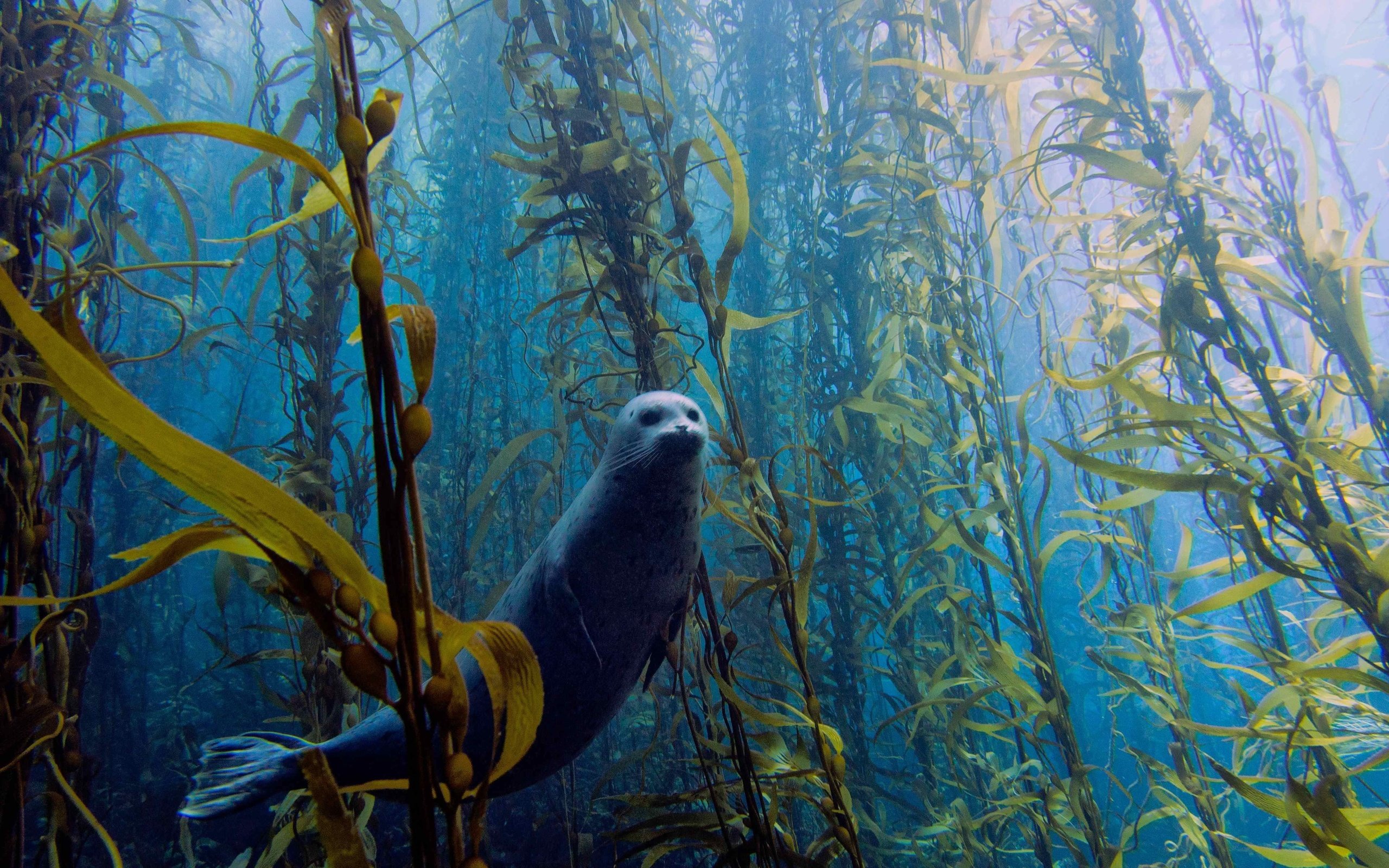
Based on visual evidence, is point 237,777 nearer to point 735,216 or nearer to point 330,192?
point 330,192

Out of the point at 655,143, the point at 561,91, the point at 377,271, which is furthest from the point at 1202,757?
the point at 561,91

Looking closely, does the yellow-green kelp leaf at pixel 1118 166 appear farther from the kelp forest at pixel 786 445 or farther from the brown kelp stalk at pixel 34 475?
the brown kelp stalk at pixel 34 475

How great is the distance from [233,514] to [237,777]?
3.91 feet

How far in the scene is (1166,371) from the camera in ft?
6.17

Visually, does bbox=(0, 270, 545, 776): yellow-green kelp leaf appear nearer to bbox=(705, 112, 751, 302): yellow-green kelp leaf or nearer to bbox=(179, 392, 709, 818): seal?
bbox=(179, 392, 709, 818): seal

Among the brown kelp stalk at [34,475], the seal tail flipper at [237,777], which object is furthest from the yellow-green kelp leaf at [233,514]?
the seal tail flipper at [237,777]

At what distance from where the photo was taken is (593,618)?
138 centimetres

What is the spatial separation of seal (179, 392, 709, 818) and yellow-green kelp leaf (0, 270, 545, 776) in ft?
2.35

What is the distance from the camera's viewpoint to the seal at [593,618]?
1337mm

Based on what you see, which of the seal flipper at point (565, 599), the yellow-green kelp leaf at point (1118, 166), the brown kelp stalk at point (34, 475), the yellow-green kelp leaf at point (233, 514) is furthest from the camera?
the yellow-green kelp leaf at point (1118, 166)

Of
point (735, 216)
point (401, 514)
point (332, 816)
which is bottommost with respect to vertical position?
point (332, 816)

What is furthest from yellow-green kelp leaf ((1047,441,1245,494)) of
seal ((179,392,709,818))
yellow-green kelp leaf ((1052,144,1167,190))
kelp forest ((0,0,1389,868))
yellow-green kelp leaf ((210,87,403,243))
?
yellow-green kelp leaf ((210,87,403,243))

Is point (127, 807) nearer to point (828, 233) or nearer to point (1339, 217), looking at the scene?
point (828, 233)

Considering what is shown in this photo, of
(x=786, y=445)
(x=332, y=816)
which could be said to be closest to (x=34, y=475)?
(x=332, y=816)
